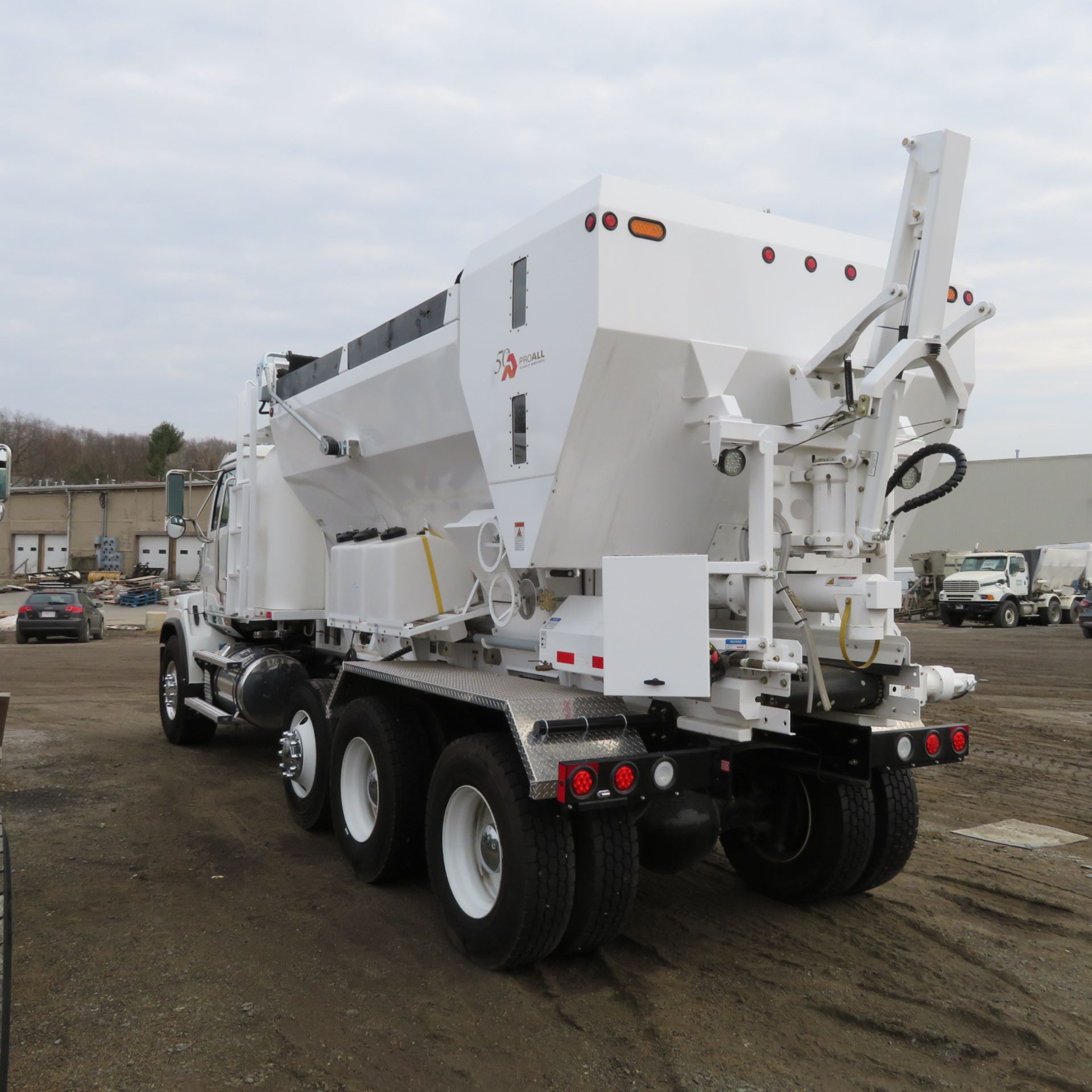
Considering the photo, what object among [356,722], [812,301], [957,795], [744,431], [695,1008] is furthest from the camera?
[957,795]

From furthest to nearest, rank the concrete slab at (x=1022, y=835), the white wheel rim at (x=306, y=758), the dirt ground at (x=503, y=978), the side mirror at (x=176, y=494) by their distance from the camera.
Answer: the side mirror at (x=176, y=494)
the white wheel rim at (x=306, y=758)
the concrete slab at (x=1022, y=835)
the dirt ground at (x=503, y=978)

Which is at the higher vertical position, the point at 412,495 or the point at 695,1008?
the point at 412,495

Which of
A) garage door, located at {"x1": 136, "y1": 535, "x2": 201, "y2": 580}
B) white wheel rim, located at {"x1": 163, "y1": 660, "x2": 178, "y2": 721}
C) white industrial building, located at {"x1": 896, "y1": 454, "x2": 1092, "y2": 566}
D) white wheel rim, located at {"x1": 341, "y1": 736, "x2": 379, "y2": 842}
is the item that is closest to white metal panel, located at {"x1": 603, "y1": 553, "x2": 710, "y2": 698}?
white wheel rim, located at {"x1": 341, "y1": 736, "x2": 379, "y2": 842}

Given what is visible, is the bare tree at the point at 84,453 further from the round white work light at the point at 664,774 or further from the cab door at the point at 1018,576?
the round white work light at the point at 664,774

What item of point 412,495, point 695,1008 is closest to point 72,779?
point 412,495

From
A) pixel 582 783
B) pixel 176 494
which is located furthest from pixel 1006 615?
pixel 582 783

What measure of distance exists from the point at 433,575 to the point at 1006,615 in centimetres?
2781

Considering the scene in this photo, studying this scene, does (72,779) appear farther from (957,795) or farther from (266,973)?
(957,795)

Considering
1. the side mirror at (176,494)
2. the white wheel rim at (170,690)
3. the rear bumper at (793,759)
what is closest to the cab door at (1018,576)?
the white wheel rim at (170,690)

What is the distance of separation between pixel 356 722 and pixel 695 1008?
2.70 metres

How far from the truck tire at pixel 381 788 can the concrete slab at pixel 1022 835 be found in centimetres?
394

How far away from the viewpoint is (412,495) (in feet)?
20.7

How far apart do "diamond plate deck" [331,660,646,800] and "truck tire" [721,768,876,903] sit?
131 cm

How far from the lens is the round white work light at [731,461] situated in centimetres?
443
